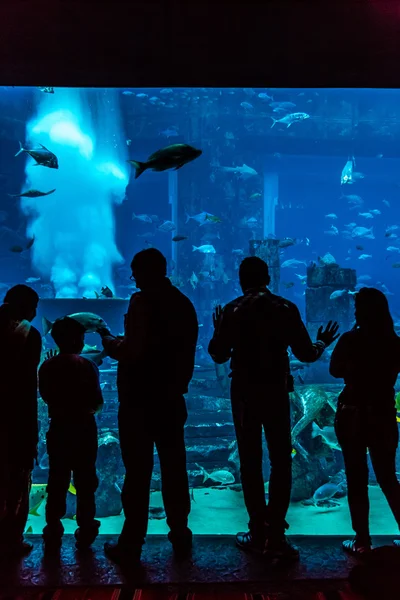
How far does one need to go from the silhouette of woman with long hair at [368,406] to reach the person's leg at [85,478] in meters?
1.64

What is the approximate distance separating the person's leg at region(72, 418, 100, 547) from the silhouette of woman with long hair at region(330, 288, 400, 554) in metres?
1.64

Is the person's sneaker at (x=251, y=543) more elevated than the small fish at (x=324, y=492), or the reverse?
the person's sneaker at (x=251, y=543)

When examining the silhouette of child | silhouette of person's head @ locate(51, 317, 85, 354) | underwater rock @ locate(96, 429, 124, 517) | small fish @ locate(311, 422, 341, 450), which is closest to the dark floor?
the silhouette of child

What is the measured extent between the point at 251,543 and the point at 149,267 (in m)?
1.89

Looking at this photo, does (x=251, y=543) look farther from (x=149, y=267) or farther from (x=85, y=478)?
(x=149, y=267)

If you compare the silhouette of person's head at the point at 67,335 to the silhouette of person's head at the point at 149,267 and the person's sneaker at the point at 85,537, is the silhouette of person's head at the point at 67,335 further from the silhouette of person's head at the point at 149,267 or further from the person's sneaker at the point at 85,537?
the person's sneaker at the point at 85,537

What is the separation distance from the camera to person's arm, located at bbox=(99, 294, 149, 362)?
121 inches

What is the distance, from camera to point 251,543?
10.4 feet

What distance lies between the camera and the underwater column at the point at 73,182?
33.3m

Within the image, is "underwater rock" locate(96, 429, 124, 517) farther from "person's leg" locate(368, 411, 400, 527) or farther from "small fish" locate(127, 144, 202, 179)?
"person's leg" locate(368, 411, 400, 527)

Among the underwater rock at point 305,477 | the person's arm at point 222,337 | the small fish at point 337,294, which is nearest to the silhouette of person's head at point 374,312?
the person's arm at point 222,337
